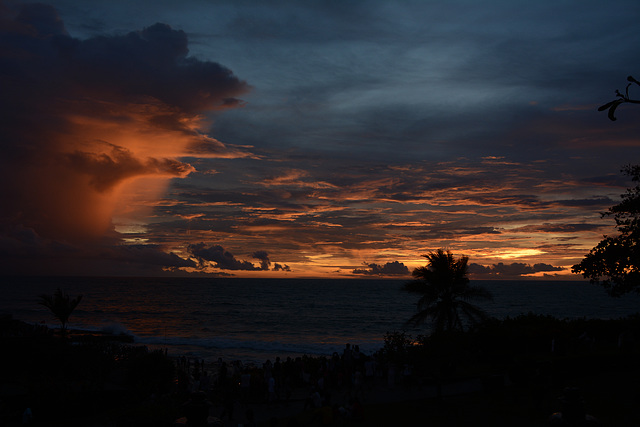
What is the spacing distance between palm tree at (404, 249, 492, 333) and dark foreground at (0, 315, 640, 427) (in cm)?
170

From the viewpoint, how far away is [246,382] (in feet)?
74.8

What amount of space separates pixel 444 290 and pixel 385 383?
263 inches

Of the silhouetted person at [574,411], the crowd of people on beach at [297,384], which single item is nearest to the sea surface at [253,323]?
the crowd of people on beach at [297,384]

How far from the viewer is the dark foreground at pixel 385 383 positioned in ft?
56.9

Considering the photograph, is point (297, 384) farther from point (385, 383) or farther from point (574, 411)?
point (574, 411)

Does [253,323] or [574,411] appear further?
[253,323]

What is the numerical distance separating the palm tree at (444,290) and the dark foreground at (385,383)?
1.70 meters

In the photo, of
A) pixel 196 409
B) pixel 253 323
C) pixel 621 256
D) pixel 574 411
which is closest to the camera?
pixel 574 411

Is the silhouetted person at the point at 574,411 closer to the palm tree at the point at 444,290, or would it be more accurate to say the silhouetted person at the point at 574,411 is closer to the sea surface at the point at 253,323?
the palm tree at the point at 444,290

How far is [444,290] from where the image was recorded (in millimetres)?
28562

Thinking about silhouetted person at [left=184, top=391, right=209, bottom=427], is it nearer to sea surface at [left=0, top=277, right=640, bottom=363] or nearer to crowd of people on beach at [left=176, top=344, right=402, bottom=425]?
crowd of people on beach at [left=176, top=344, right=402, bottom=425]

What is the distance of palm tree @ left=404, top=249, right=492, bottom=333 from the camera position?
28.2 metres

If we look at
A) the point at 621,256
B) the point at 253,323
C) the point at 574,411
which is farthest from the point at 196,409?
the point at 253,323

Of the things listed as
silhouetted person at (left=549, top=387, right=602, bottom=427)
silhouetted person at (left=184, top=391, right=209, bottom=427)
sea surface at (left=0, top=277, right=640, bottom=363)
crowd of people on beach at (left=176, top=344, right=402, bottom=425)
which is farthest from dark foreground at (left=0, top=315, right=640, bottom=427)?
sea surface at (left=0, top=277, right=640, bottom=363)
